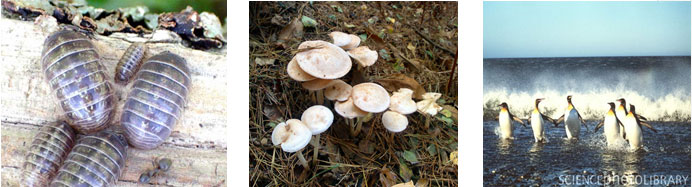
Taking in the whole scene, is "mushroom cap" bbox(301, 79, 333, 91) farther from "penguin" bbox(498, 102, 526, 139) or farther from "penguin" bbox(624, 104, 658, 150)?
"penguin" bbox(624, 104, 658, 150)

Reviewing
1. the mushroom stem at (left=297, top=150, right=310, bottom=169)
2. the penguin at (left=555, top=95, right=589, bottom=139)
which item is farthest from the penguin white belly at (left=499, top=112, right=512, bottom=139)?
the mushroom stem at (left=297, top=150, right=310, bottom=169)

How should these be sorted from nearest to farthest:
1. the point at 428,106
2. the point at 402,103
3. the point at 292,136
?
the point at 292,136 < the point at 402,103 < the point at 428,106

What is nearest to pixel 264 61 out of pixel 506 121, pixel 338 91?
pixel 338 91

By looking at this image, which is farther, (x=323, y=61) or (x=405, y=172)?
(x=405, y=172)

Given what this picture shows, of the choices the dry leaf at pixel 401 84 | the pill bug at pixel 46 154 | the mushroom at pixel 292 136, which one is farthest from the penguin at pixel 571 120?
the pill bug at pixel 46 154

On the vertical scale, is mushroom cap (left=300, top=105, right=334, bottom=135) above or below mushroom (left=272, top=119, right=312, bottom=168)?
above

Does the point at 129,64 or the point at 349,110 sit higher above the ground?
the point at 129,64

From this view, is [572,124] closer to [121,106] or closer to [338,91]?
[338,91]
